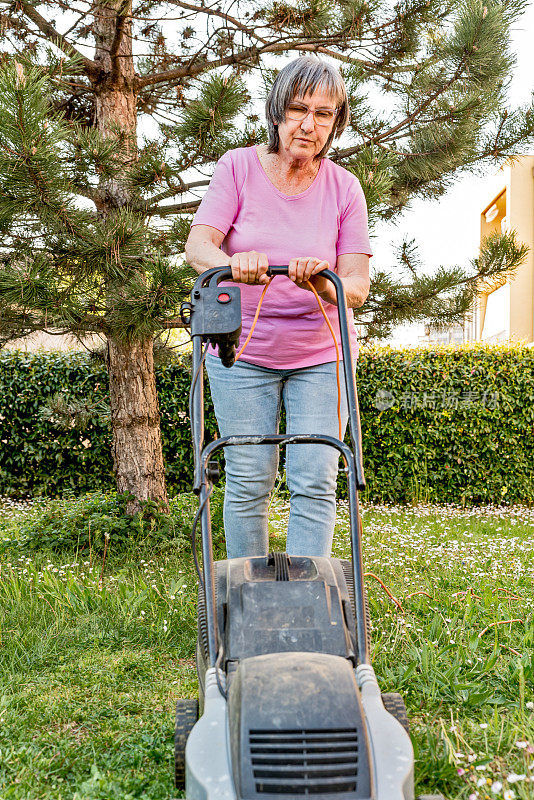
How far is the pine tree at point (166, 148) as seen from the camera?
3268mm

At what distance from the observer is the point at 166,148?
3613 mm

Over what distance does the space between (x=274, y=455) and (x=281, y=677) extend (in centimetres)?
100

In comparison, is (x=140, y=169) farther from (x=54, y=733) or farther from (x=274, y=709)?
(x=274, y=709)

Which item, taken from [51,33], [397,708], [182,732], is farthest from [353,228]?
[51,33]

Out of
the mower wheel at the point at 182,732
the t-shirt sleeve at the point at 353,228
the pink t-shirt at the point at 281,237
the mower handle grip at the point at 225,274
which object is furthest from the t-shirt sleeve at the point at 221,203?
the mower wheel at the point at 182,732

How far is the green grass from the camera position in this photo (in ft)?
5.42

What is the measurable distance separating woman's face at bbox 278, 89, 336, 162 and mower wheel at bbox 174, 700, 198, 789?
4.83 feet

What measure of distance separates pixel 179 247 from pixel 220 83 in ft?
2.87

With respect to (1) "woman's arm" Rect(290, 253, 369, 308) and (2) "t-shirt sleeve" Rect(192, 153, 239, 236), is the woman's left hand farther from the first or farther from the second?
(2) "t-shirt sleeve" Rect(192, 153, 239, 236)

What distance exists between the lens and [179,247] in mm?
3842

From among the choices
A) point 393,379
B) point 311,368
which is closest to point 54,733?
point 311,368

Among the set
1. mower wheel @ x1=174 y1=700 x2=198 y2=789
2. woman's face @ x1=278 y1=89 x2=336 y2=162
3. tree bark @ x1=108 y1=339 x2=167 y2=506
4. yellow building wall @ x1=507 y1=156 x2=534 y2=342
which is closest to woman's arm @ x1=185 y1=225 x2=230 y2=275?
woman's face @ x1=278 y1=89 x2=336 y2=162

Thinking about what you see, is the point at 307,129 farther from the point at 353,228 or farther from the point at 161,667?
the point at 161,667

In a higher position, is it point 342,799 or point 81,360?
point 81,360
